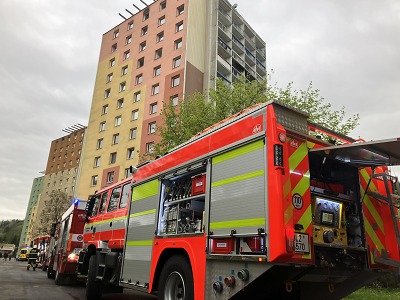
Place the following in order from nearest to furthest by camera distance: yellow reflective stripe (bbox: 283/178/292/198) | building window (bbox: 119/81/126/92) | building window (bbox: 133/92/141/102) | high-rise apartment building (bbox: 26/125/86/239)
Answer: yellow reflective stripe (bbox: 283/178/292/198)
building window (bbox: 133/92/141/102)
building window (bbox: 119/81/126/92)
high-rise apartment building (bbox: 26/125/86/239)

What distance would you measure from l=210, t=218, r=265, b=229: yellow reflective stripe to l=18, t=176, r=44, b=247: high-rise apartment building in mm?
95157

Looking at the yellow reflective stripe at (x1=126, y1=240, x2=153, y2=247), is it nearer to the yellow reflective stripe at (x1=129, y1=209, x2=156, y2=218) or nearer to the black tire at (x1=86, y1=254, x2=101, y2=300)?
the yellow reflective stripe at (x1=129, y1=209, x2=156, y2=218)

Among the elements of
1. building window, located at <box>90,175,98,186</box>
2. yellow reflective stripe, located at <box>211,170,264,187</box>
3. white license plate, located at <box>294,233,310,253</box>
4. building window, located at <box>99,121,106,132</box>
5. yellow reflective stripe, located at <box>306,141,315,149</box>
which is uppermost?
building window, located at <box>99,121,106,132</box>

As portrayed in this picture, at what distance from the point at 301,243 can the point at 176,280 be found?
228 centimetres

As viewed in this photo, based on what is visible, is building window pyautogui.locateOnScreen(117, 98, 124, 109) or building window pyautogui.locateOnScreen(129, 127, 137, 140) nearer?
building window pyautogui.locateOnScreen(129, 127, 137, 140)

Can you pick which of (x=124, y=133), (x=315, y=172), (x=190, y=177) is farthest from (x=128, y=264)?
(x=124, y=133)

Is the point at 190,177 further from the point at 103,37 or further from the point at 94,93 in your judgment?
the point at 103,37

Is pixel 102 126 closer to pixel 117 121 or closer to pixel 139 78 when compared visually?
pixel 117 121

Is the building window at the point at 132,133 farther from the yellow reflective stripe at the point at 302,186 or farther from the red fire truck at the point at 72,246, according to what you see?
the yellow reflective stripe at the point at 302,186

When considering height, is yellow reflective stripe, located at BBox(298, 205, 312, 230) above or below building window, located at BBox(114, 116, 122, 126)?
below

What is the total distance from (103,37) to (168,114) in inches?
1194

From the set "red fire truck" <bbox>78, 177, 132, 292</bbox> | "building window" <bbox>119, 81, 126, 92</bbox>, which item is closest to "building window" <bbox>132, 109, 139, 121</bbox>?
"building window" <bbox>119, 81, 126, 92</bbox>

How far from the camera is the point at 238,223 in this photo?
404 centimetres

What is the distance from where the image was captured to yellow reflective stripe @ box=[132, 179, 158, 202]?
638 centimetres
